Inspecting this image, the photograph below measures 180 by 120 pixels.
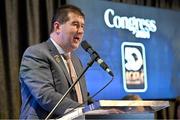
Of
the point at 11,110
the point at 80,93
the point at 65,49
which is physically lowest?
the point at 11,110

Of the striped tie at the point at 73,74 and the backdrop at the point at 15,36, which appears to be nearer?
the striped tie at the point at 73,74

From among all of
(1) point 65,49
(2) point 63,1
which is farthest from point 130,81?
(1) point 65,49

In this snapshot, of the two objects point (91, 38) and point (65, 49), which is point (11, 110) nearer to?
point (91, 38)

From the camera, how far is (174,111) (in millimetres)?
4410

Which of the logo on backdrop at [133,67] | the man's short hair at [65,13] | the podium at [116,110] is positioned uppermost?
the man's short hair at [65,13]

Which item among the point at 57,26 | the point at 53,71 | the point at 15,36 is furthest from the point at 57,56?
the point at 15,36

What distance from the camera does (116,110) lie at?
1.49 meters

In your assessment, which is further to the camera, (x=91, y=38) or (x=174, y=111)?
(x=174, y=111)

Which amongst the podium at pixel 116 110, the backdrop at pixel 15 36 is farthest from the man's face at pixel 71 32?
the backdrop at pixel 15 36

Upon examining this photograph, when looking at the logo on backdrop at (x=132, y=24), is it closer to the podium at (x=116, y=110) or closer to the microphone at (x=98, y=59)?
the microphone at (x=98, y=59)

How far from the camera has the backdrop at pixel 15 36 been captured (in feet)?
11.3

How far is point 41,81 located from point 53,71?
0.45 ft

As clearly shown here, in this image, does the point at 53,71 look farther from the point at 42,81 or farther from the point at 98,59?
the point at 98,59

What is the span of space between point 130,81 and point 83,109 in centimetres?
260
